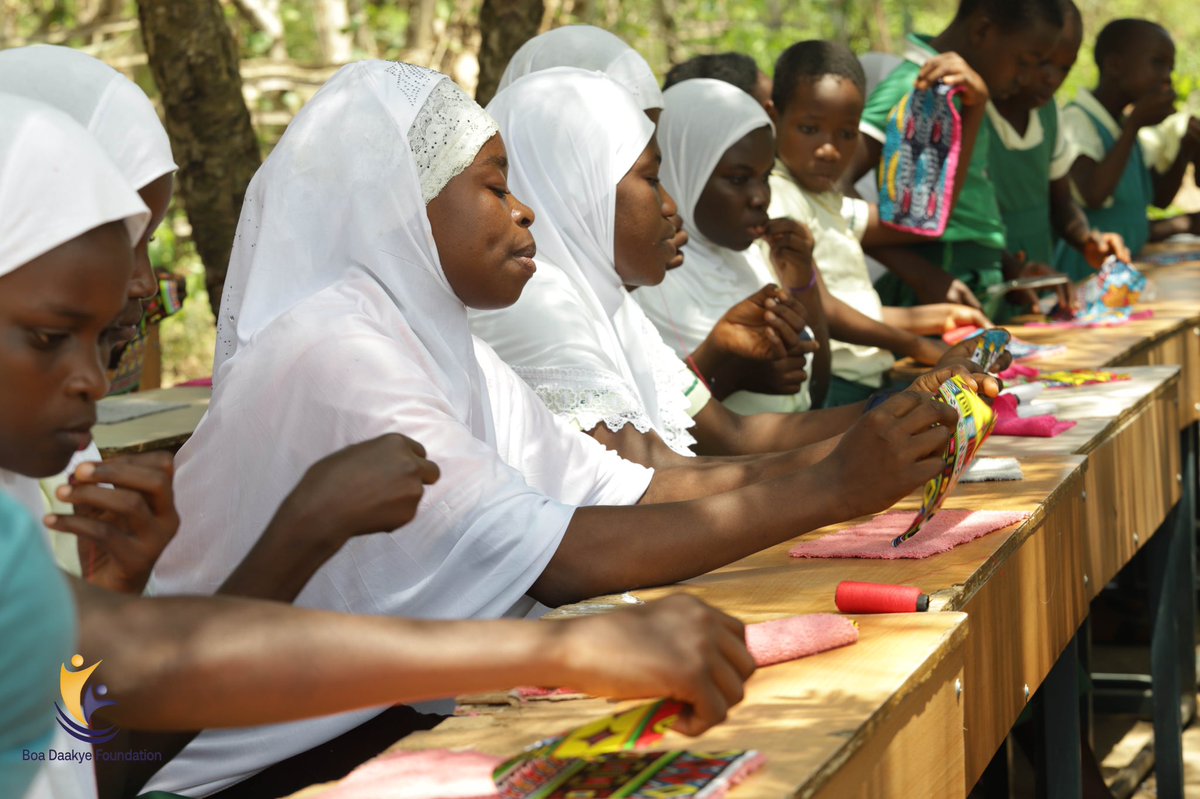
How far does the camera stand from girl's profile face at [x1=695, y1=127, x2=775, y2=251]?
4656 mm

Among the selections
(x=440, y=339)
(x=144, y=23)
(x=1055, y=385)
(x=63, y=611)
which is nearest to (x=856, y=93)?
(x=1055, y=385)

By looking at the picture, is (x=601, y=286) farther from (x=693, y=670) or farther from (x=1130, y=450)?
(x=693, y=670)

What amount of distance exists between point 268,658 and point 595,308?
213 cm

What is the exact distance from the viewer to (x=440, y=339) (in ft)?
9.21

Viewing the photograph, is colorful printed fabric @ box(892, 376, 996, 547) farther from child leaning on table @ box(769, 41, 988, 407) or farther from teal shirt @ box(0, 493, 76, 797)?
child leaning on table @ box(769, 41, 988, 407)

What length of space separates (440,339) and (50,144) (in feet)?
3.71

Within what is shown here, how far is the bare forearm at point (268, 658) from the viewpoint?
1.55m

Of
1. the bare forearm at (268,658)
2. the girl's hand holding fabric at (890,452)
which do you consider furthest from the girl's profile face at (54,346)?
the girl's hand holding fabric at (890,452)

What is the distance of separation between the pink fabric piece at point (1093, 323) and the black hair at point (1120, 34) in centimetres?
321

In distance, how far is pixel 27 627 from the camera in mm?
1106

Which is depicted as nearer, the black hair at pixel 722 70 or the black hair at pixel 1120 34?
the black hair at pixel 722 70

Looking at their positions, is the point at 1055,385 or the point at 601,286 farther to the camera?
the point at 1055,385

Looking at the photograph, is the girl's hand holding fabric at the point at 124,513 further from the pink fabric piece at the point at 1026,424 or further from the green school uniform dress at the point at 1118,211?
the green school uniform dress at the point at 1118,211

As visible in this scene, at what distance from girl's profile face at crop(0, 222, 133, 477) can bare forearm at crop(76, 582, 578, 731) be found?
0.71ft
